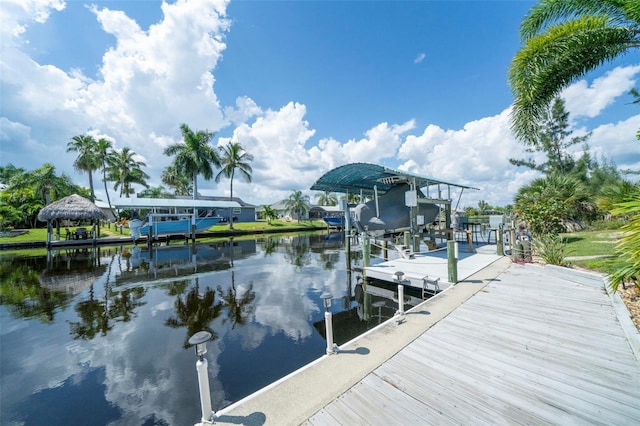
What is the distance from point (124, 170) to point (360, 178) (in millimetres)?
37285

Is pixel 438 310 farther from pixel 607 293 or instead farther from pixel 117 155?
pixel 117 155

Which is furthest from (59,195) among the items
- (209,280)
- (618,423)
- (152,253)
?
(618,423)

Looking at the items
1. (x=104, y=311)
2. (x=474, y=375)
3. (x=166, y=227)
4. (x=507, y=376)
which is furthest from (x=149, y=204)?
(x=507, y=376)

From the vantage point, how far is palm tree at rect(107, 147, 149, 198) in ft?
113

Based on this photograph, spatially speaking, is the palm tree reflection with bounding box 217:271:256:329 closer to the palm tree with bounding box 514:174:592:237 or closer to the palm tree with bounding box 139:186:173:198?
the palm tree with bounding box 514:174:592:237

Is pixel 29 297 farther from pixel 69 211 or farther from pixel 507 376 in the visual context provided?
pixel 69 211

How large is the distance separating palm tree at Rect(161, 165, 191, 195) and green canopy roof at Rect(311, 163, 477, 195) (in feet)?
123

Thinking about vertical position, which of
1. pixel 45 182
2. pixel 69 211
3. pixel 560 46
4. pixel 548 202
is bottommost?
pixel 548 202

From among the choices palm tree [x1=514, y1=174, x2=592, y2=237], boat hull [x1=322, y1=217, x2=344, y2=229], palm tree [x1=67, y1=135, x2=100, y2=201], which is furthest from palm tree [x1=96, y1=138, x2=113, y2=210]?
palm tree [x1=514, y1=174, x2=592, y2=237]

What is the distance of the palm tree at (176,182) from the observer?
147 ft

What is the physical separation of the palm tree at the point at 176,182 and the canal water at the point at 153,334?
3578 centimetres

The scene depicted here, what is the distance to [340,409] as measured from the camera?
8.14 feet

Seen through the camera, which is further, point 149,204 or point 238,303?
point 149,204

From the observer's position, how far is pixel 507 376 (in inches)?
116
